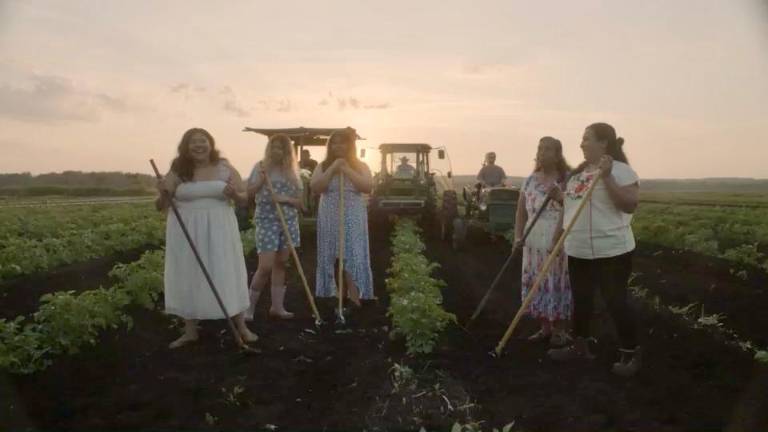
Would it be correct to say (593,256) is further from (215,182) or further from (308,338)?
(215,182)

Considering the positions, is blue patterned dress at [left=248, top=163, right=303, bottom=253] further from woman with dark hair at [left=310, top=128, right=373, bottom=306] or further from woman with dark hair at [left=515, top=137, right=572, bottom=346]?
woman with dark hair at [left=515, top=137, right=572, bottom=346]

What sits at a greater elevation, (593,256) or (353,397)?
(593,256)

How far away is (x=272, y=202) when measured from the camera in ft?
20.3

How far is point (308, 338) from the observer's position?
Result: 584 centimetres

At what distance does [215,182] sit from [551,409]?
307cm

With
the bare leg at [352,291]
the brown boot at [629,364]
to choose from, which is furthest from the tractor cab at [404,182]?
the brown boot at [629,364]

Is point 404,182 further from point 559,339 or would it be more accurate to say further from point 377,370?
point 377,370

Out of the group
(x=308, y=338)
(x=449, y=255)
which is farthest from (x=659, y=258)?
(x=308, y=338)

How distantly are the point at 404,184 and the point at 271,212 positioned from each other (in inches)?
361

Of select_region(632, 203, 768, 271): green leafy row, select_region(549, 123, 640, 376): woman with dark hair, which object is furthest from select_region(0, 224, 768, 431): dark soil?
select_region(632, 203, 768, 271): green leafy row

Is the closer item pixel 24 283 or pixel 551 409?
pixel 551 409

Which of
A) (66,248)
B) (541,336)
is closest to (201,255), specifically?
(541,336)

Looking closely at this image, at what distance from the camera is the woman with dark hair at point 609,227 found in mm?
4461

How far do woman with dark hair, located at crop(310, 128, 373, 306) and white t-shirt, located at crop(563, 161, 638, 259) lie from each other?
235 cm
